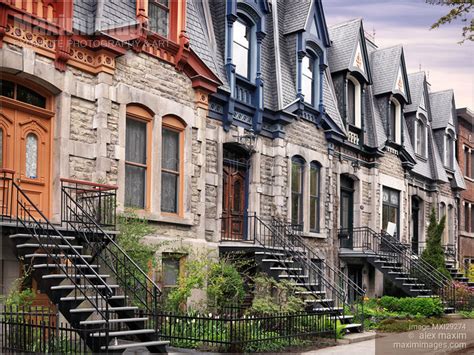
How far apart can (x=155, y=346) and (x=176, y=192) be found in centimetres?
521

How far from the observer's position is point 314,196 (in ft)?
69.1

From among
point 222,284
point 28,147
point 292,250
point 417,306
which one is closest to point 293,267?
point 292,250

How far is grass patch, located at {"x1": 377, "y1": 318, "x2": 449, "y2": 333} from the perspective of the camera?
55.2 feet

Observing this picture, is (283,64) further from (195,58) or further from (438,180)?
(438,180)

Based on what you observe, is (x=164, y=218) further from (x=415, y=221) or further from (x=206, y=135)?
(x=415, y=221)

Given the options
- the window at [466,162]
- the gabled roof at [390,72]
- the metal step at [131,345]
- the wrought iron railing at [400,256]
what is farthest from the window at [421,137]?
the metal step at [131,345]

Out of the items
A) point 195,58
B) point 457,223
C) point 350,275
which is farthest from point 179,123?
point 457,223

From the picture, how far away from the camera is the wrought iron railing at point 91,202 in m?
12.4

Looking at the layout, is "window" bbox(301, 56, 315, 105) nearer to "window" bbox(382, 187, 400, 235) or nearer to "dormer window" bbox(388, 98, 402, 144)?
"dormer window" bbox(388, 98, 402, 144)

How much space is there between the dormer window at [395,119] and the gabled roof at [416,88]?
1.94 m

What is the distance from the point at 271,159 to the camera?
62.3 ft

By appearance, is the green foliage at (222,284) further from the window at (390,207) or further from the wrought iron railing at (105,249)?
the window at (390,207)

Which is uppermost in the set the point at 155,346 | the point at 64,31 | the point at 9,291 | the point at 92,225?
the point at 64,31

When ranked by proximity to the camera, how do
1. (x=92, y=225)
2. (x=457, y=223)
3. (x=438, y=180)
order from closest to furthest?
(x=92, y=225) < (x=438, y=180) < (x=457, y=223)
